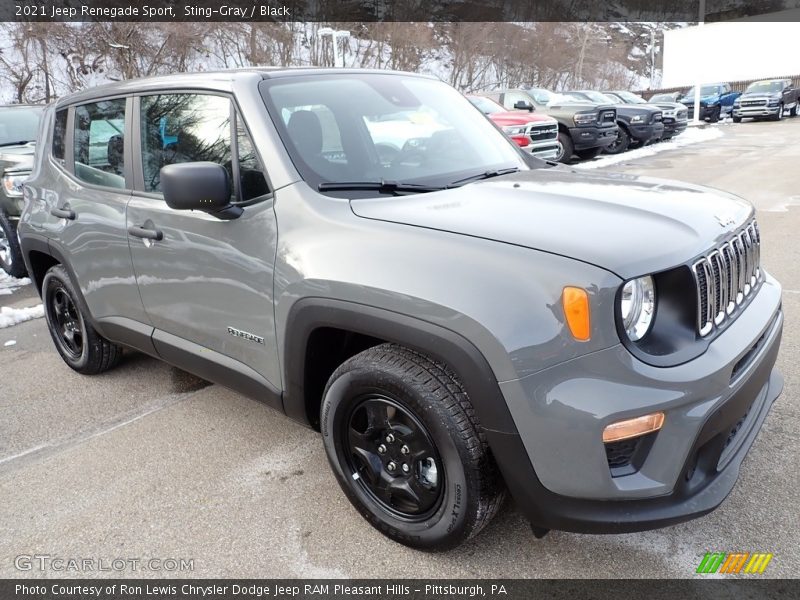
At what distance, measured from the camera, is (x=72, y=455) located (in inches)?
132

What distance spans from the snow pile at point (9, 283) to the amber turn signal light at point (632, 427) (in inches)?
265

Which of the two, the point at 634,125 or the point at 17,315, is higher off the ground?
the point at 634,125

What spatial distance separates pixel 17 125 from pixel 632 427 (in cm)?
898

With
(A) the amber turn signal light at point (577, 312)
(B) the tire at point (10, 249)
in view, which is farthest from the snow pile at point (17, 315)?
(A) the amber turn signal light at point (577, 312)

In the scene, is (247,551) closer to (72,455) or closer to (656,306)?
(72,455)

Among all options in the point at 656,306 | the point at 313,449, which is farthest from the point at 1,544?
the point at 656,306

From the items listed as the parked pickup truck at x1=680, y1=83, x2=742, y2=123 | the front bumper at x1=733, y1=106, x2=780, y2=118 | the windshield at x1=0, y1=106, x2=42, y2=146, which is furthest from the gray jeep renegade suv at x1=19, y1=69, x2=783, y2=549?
the parked pickup truck at x1=680, y1=83, x2=742, y2=123

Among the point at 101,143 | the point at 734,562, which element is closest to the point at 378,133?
the point at 101,143

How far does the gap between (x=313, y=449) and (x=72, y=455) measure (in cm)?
125

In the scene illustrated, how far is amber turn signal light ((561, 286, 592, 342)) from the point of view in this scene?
191 cm

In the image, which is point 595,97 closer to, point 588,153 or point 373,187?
point 588,153

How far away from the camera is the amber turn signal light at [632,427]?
1894 millimetres

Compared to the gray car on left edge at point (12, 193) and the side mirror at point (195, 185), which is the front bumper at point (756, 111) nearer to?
the gray car on left edge at point (12, 193)

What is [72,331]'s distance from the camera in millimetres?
4414
